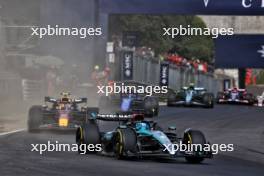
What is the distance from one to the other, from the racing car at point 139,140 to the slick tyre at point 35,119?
16.5 ft

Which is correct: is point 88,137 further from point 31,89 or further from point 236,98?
point 236,98

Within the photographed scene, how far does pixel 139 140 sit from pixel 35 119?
6.28m

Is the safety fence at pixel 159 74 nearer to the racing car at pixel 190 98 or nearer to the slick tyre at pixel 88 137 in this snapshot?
the racing car at pixel 190 98

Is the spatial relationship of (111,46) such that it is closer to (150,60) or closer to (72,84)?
(72,84)

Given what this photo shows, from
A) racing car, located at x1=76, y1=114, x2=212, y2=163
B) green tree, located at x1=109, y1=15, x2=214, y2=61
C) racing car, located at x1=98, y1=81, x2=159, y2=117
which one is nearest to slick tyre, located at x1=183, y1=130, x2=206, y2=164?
racing car, located at x1=76, y1=114, x2=212, y2=163

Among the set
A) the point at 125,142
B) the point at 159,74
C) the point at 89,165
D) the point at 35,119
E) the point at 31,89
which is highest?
the point at 159,74

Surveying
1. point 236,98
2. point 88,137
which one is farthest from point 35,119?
point 236,98

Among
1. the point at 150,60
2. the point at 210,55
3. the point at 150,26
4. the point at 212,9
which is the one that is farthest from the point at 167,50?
the point at 212,9

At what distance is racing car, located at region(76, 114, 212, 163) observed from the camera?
1358 centimetres

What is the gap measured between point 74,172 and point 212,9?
18.0m

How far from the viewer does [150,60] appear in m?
39.9

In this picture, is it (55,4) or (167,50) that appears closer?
(55,4)

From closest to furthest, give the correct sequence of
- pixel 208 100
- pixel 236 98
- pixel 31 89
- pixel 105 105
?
pixel 105 105 → pixel 31 89 → pixel 208 100 → pixel 236 98

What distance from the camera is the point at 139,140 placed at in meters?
14.1
